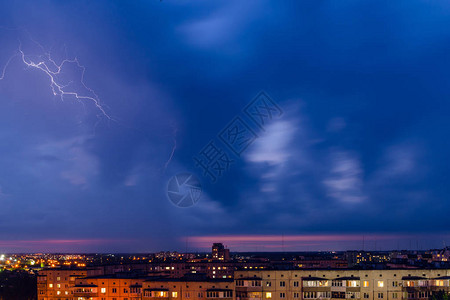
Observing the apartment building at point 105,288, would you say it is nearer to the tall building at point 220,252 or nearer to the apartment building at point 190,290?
the apartment building at point 190,290

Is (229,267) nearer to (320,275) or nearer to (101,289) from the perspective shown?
(101,289)

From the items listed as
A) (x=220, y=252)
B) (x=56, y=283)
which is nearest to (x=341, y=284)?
(x=56, y=283)

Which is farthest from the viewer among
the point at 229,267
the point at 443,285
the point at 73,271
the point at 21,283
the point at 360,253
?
the point at 360,253

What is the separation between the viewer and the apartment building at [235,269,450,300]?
50.7 m

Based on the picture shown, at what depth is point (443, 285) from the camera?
50.4 m

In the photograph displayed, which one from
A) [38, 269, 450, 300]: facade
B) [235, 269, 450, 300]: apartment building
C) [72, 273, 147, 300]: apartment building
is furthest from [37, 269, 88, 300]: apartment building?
[235, 269, 450, 300]: apartment building

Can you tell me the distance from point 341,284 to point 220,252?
394ft

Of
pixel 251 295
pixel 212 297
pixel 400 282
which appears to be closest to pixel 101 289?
pixel 212 297

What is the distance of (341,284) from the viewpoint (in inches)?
2020

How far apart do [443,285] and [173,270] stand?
59535 mm

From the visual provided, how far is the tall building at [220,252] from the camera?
6515 inches

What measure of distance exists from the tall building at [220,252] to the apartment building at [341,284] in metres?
113

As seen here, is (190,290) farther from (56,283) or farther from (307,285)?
(56,283)

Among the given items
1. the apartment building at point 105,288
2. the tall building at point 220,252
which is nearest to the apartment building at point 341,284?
the apartment building at point 105,288
